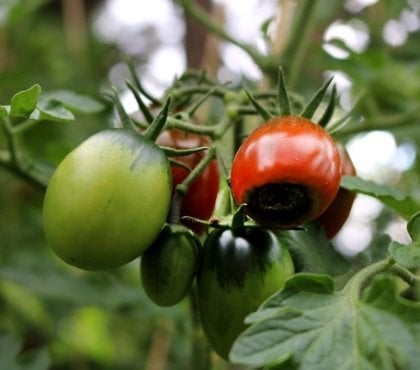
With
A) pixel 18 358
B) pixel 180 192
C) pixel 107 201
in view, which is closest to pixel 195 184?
pixel 180 192

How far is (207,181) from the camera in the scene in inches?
34.1

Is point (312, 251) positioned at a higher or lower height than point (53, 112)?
lower

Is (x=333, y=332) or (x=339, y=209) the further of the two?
(x=339, y=209)

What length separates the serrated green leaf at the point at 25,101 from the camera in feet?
2.54

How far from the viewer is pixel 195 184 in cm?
85

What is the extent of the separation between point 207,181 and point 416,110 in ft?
1.74

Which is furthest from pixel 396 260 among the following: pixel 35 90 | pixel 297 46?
pixel 297 46

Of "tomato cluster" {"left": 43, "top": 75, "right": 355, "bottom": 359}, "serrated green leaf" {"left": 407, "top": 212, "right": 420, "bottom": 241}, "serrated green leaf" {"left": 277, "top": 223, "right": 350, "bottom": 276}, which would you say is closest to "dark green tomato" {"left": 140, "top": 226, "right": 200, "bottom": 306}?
"tomato cluster" {"left": 43, "top": 75, "right": 355, "bottom": 359}

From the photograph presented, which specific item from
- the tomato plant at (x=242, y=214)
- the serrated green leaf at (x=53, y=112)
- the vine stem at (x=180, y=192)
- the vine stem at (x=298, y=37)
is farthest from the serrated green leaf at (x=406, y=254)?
the vine stem at (x=298, y=37)

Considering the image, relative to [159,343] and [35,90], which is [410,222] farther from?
[159,343]

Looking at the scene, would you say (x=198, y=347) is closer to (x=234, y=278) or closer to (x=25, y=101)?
(x=234, y=278)

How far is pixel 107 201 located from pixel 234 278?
0.51 ft

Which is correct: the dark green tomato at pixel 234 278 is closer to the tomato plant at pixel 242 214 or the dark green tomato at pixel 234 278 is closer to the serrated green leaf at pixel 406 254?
the tomato plant at pixel 242 214

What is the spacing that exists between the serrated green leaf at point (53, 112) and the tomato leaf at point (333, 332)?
293 mm
